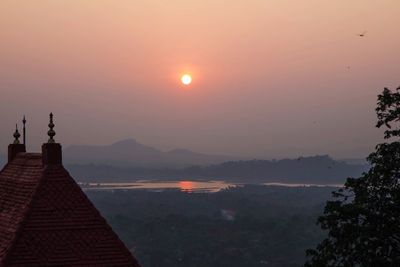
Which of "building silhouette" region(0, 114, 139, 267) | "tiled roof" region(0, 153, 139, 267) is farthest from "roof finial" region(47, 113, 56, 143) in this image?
"tiled roof" region(0, 153, 139, 267)

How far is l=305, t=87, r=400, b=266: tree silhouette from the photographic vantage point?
68.5ft

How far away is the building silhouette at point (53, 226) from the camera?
56.6 ft

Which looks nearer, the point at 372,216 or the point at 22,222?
the point at 22,222

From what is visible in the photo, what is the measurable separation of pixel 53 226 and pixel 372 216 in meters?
11.5

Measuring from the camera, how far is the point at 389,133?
22453mm

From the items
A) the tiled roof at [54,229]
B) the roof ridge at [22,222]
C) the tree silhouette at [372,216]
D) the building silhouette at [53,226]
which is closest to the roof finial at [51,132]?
the building silhouette at [53,226]

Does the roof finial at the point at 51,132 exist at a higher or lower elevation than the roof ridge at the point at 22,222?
higher

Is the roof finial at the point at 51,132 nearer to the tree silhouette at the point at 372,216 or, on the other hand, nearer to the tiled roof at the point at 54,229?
the tiled roof at the point at 54,229

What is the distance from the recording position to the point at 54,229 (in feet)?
58.2

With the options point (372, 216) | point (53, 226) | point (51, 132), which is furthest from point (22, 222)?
point (372, 216)

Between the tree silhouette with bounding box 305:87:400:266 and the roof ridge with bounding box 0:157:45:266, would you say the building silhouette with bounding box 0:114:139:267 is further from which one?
the tree silhouette with bounding box 305:87:400:266

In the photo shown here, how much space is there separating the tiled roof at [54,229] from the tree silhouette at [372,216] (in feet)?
26.9

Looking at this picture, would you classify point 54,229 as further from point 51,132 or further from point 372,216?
point 372,216

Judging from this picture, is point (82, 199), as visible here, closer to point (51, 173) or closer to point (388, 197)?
point (51, 173)
